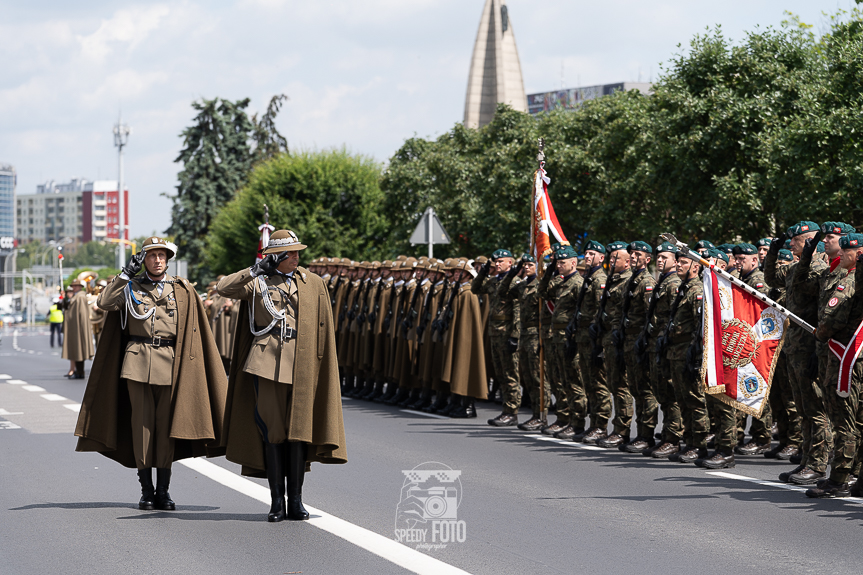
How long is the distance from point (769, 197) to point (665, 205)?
13.4 feet

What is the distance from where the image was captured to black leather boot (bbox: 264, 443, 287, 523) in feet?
24.2

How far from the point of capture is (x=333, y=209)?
158ft

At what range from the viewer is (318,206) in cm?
4766

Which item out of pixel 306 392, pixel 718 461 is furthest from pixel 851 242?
pixel 306 392

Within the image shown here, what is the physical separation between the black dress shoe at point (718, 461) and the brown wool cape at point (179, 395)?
450 centimetres

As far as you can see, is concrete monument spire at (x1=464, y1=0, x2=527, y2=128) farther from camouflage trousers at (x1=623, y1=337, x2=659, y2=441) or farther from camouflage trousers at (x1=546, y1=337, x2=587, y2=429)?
camouflage trousers at (x1=623, y1=337, x2=659, y2=441)

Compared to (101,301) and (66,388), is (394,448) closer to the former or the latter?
(101,301)

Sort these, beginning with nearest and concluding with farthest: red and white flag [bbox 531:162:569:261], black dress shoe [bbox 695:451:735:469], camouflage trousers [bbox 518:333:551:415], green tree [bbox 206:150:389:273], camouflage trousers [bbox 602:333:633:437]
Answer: black dress shoe [bbox 695:451:735:469], camouflage trousers [bbox 602:333:633:437], camouflage trousers [bbox 518:333:551:415], red and white flag [bbox 531:162:569:261], green tree [bbox 206:150:389:273]

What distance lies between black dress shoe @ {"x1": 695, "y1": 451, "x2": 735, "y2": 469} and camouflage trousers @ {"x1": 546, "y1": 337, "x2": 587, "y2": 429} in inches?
85.2

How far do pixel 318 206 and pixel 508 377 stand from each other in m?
34.8

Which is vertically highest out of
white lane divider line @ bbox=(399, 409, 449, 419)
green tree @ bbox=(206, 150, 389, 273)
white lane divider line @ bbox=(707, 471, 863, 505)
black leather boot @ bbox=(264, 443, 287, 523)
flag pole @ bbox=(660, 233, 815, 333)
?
green tree @ bbox=(206, 150, 389, 273)

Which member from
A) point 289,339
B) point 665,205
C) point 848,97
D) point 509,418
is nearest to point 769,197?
point 848,97

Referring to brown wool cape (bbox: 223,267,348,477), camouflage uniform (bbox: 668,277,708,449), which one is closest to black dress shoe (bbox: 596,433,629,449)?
camouflage uniform (bbox: 668,277,708,449)

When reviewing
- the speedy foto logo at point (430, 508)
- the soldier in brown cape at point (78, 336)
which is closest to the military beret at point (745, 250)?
the speedy foto logo at point (430, 508)
